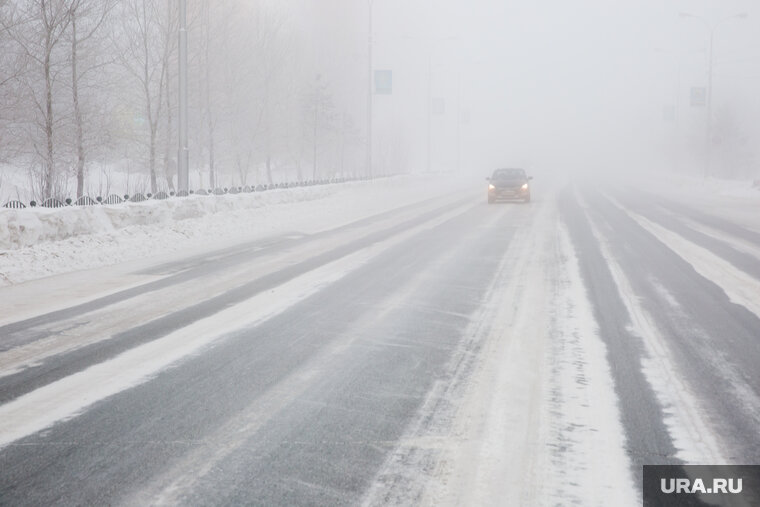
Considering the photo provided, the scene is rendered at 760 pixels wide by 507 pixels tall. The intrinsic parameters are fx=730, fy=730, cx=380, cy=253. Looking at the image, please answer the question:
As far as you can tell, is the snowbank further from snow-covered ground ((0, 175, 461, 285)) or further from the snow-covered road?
the snow-covered road

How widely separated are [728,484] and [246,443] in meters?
2.49

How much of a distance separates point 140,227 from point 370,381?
1095 centimetres

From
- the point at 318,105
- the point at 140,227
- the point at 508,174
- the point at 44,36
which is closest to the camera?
the point at 140,227

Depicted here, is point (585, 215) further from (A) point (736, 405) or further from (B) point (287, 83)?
(B) point (287, 83)

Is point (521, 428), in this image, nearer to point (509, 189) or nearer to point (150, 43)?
point (509, 189)

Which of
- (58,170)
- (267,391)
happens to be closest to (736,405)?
(267,391)

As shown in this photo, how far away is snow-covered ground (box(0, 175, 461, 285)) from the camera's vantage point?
36.7ft

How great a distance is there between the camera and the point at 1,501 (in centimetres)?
330

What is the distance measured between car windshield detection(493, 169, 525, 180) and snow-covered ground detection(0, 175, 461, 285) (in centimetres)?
710

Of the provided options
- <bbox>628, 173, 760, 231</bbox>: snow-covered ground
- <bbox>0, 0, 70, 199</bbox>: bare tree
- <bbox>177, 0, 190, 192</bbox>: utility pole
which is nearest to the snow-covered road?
<bbox>0, 0, 70, 199</bbox>: bare tree

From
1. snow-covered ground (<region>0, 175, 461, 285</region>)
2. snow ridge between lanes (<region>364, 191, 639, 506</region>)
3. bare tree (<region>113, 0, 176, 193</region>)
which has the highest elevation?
bare tree (<region>113, 0, 176, 193</region>)

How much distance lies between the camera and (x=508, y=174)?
30.5 metres

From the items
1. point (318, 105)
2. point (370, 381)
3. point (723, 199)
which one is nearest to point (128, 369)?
point (370, 381)

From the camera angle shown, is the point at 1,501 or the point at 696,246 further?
the point at 696,246
